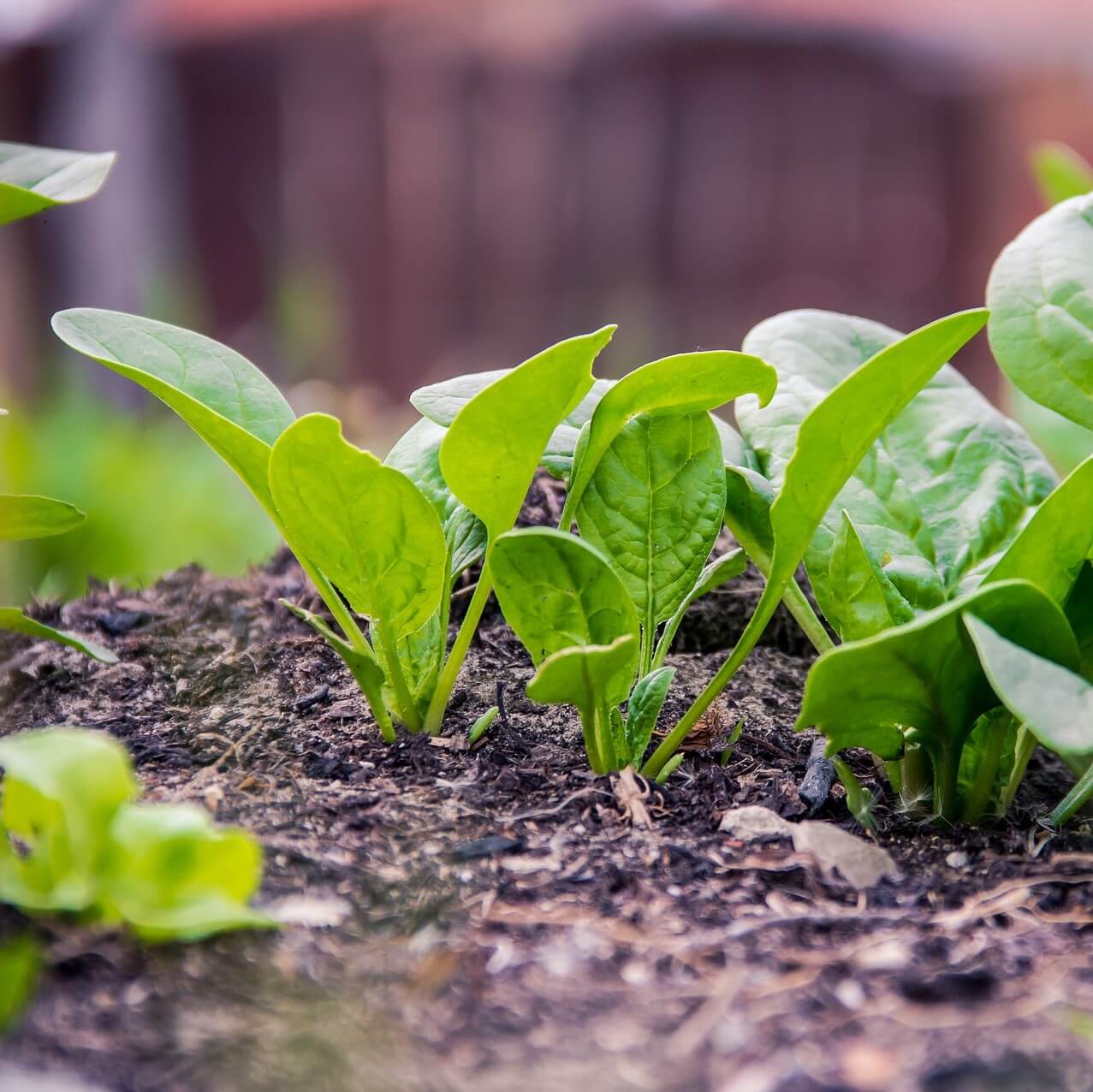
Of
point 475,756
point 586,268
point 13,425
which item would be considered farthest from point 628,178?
point 475,756

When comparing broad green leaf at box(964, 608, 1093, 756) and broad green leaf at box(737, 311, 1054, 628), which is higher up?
broad green leaf at box(737, 311, 1054, 628)

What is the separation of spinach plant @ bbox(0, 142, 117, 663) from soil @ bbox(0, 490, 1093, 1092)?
0.43 ft

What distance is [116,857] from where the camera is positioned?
611 millimetres

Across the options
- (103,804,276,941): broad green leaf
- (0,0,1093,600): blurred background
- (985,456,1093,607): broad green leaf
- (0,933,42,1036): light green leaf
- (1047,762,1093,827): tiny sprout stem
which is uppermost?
(0,0,1093,600): blurred background

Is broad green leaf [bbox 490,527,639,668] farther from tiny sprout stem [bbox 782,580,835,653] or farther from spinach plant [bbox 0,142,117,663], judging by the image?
spinach plant [bbox 0,142,117,663]

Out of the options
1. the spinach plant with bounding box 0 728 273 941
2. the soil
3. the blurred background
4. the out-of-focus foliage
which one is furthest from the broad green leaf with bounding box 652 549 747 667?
the blurred background

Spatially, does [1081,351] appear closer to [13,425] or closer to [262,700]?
[262,700]

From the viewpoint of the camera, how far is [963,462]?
1021 millimetres

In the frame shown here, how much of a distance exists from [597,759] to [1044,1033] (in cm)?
38

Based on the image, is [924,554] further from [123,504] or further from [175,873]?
[123,504]

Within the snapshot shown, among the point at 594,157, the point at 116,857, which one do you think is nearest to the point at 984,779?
the point at 116,857

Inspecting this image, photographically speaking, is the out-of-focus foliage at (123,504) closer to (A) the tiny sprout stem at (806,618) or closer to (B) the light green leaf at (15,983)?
(A) the tiny sprout stem at (806,618)

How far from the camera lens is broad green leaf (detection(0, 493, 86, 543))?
2.87ft

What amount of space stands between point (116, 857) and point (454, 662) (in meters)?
0.35
